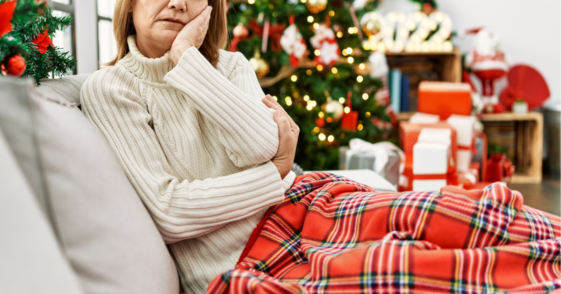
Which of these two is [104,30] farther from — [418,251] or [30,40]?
[418,251]

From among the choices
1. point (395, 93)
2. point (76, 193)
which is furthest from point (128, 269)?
point (395, 93)

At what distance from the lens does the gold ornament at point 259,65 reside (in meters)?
2.63

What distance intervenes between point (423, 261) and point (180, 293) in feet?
1.65

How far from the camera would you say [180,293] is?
2.94ft

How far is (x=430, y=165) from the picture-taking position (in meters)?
2.28

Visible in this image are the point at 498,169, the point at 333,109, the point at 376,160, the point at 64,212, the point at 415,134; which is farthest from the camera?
the point at 498,169

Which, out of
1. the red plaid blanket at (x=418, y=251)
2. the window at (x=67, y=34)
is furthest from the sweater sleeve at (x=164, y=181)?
the window at (x=67, y=34)

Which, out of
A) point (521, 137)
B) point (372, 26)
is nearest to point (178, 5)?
point (372, 26)

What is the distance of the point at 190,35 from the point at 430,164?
5.48 feet

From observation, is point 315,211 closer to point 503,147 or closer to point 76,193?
point 76,193

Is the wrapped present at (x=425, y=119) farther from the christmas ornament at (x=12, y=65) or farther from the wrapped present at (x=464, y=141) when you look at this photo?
the christmas ornament at (x=12, y=65)

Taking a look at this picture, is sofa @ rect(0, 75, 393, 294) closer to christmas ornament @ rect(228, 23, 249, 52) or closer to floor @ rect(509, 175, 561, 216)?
christmas ornament @ rect(228, 23, 249, 52)

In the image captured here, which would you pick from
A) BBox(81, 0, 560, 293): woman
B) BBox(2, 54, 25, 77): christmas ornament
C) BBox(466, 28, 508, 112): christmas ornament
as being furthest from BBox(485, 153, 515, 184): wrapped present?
BBox(2, 54, 25, 77): christmas ornament

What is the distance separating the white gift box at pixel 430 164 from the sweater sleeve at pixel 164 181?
155 cm
